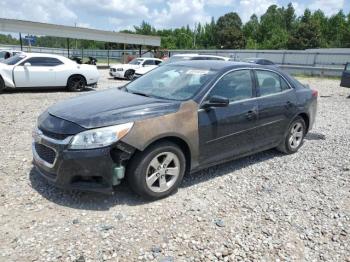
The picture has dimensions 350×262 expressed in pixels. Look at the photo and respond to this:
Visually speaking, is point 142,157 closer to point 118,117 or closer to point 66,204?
point 118,117

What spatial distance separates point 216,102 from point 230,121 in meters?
0.42

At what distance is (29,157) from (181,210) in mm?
2710

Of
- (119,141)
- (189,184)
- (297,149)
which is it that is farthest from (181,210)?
(297,149)

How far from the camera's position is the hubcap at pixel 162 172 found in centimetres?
387

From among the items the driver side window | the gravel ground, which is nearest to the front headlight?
the gravel ground

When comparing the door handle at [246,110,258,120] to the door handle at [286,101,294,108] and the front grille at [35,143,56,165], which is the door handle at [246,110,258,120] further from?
the front grille at [35,143,56,165]

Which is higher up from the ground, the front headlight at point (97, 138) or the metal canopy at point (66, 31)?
the metal canopy at point (66, 31)

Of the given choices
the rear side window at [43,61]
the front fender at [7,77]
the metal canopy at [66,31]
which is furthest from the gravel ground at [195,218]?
the metal canopy at [66,31]

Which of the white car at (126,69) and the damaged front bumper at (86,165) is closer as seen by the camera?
the damaged front bumper at (86,165)

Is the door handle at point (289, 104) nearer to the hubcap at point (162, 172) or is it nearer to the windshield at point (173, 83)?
the windshield at point (173, 83)

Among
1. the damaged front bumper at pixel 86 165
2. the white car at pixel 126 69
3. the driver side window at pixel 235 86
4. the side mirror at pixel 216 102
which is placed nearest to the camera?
the damaged front bumper at pixel 86 165

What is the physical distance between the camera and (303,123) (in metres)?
6.03

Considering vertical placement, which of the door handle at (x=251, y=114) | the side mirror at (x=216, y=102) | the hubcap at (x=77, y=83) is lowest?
the hubcap at (x=77, y=83)

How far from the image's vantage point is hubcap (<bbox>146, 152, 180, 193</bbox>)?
12.7 ft
